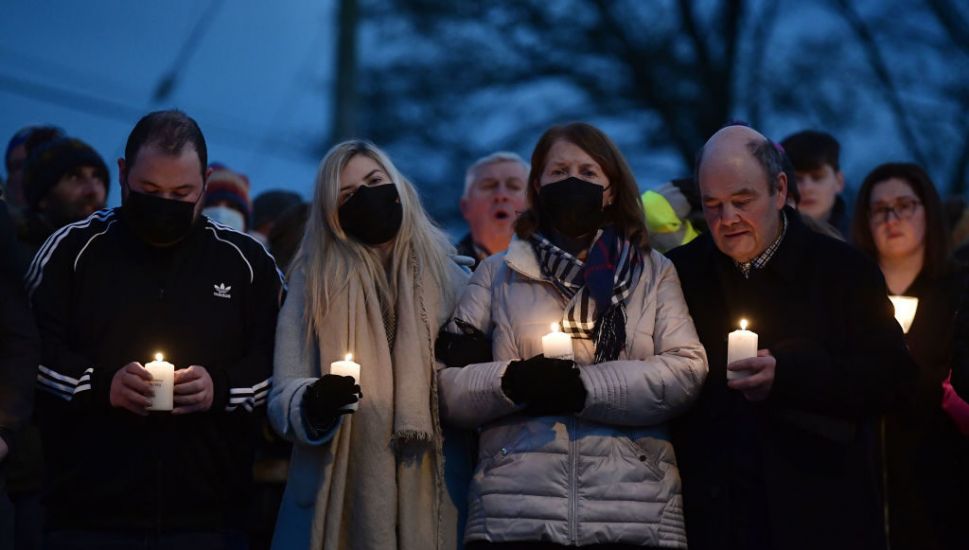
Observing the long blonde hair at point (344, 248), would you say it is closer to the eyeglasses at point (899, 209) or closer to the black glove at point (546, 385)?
the black glove at point (546, 385)

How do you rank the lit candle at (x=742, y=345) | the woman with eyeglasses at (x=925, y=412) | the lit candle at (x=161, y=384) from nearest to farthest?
the lit candle at (x=742, y=345)
the lit candle at (x=161, y=384)
the woman with eyeglasses at (x=925, y=412)

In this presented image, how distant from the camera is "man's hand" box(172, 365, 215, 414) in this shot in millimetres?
4809

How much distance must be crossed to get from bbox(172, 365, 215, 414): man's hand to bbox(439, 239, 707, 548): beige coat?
84cm

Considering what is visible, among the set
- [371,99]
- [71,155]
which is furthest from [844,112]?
[71,155]

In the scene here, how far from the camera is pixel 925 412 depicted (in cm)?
581

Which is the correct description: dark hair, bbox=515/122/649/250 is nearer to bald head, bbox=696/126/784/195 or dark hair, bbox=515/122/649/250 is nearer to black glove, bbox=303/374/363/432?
bald head, bbox=696/126/784/195

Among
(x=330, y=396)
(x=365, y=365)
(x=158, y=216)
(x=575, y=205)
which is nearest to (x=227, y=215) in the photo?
Answer: (x=158, y=216)

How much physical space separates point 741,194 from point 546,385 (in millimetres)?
1074

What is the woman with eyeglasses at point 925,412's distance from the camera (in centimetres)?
579

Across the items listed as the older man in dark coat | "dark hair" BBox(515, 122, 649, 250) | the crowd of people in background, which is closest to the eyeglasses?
the crowd of people in background

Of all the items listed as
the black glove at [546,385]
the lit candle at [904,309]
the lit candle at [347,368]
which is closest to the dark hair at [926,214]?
the lit candle at [904,309]

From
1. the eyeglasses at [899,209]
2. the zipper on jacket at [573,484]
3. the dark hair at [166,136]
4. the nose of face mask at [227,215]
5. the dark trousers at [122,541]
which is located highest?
the nose of face mask at [227,215]

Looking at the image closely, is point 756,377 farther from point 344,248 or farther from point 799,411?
point 344,248

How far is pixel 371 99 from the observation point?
60.8 ft
